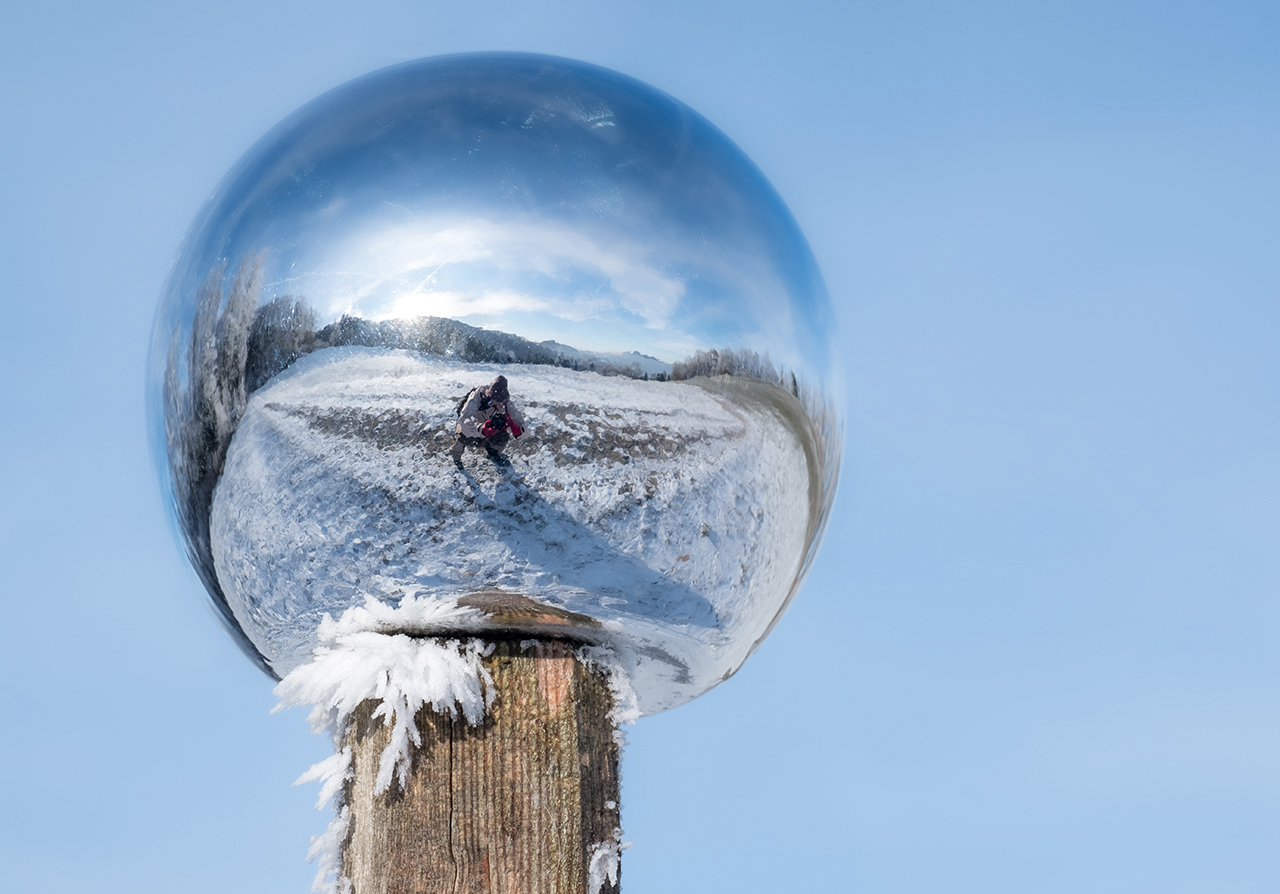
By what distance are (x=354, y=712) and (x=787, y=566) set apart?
35.7 inches

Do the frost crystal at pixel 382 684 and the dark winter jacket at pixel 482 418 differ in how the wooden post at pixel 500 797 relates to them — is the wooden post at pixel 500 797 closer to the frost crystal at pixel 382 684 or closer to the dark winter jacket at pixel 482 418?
the frost crystal at pixel 382 684

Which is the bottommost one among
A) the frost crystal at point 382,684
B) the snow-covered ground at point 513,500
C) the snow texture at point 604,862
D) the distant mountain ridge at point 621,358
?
the snow texture at point 604,862

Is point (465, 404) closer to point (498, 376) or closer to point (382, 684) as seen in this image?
point (498, 376)

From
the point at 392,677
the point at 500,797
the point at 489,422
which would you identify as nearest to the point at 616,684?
the point at 500,797

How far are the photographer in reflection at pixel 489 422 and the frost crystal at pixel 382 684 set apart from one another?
0.97ft

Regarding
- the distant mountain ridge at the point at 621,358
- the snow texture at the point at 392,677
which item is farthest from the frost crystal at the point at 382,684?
the distant mountain ridge at the point at 621,358

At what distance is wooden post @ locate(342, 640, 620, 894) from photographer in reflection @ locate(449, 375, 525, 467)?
40cm

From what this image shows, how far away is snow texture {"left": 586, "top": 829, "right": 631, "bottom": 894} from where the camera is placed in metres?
1.80

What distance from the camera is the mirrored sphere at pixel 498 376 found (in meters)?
1.78

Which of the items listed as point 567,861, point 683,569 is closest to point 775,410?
point 683,569

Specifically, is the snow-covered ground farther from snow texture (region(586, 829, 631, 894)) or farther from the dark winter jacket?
snow texture (region(586, 829, 631, 894))

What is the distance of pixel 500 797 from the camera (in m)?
1.81

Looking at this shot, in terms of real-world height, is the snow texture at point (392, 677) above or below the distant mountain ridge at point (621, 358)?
below

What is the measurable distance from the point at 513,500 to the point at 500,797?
519mm
